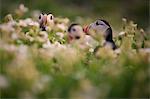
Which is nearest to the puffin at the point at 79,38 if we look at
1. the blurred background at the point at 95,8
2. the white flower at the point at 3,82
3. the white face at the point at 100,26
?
the white face at the point at 100,26

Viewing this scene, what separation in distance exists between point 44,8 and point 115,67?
7.97 metres

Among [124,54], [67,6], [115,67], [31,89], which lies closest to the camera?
[31,89]

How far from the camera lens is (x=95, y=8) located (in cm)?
1184

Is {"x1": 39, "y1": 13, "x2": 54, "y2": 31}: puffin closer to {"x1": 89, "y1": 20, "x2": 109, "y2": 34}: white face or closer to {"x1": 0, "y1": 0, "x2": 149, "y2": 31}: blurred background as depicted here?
{"x1": 89, "y1": 20, "x2": 109, "y2": 34}: white face

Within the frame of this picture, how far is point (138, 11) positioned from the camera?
11.8m

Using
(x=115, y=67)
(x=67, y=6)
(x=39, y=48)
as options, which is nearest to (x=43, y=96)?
(x=115, y=67)

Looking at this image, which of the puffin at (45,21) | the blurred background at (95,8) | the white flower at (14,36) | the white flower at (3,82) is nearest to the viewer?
the white flower at (3,82)

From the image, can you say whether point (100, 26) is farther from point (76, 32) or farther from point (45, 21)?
point (76, 32)

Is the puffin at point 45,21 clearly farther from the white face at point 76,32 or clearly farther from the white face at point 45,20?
the white face at point 76,32

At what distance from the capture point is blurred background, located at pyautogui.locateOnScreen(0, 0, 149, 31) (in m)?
10.5

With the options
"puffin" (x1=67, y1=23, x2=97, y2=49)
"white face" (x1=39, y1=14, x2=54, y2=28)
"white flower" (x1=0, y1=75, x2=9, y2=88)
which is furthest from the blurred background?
"white flower" (x1=0, y1=75, x2=9, y2=88)

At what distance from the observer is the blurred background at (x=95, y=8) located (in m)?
10.5

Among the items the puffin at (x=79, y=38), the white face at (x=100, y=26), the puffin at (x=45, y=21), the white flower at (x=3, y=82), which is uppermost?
the puffin at (x=45, y=21)

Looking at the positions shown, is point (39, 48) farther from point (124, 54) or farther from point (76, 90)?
point (76, 90)
